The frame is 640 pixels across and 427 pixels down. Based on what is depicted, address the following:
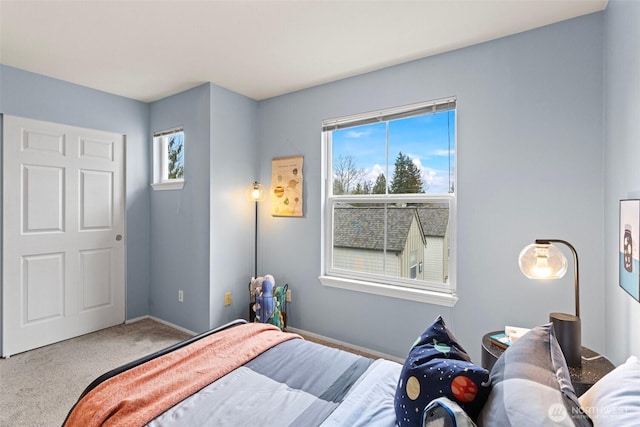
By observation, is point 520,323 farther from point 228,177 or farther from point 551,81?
point 228,177

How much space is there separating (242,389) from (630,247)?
1.76 meters

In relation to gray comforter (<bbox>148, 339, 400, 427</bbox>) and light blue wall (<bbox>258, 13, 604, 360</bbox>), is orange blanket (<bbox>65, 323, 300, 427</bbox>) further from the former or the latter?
light blue wall (<bbox>258, 13, 604, 360</bbox>)

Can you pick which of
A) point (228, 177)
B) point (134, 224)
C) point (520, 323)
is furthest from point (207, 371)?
point (134, 224)

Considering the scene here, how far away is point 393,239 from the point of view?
2.89m

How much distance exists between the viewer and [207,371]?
4.82 ft

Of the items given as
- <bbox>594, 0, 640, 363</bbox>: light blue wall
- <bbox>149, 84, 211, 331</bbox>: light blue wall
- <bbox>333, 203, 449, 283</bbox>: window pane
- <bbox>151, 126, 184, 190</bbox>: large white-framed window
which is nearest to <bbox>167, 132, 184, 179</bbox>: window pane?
<bbox>151, 126, 184, 190</bbox>: large white-framed window

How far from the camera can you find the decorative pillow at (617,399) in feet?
2.50

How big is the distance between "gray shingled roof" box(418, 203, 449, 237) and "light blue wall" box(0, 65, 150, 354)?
121 inches

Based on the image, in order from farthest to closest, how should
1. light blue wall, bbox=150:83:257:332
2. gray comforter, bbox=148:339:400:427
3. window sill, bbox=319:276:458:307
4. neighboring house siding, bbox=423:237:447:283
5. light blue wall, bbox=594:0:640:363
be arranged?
light blue wall, bbox=150:83:257:332 < neighboring house siding, bbox=423:237:447:283 < window sill, bbox=319:276:458:307 < light blue wall, bbox=594:0:640:363 < gray comforter, bbox=148:339:400:427

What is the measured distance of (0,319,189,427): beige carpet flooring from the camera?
6.92 ft

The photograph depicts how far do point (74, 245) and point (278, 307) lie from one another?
2104 mm

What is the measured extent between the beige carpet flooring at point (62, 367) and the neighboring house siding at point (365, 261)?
1.74m

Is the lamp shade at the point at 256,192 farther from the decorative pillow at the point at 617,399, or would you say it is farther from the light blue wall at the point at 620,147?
the decorative pillow at the point at 617,399

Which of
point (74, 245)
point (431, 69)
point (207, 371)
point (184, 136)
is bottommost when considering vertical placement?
point (207, 371)
